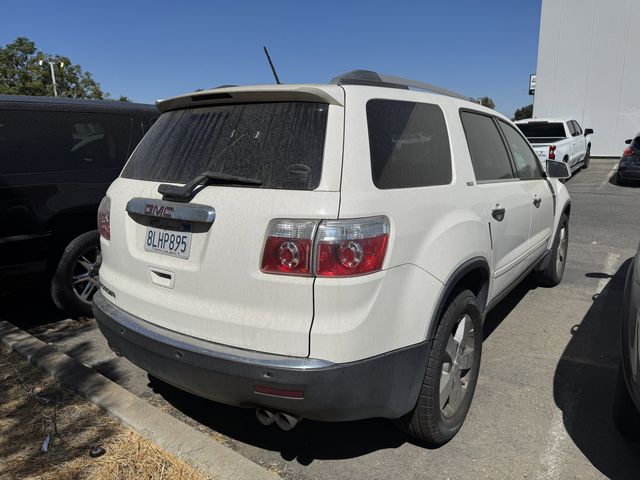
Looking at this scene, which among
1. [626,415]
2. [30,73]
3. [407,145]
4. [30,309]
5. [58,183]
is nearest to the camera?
[407,145]

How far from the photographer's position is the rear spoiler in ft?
7.23

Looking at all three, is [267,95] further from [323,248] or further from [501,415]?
[501,415]

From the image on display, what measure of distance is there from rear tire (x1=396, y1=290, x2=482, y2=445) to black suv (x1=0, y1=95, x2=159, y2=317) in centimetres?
303

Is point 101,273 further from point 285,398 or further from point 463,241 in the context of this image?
point 463,241

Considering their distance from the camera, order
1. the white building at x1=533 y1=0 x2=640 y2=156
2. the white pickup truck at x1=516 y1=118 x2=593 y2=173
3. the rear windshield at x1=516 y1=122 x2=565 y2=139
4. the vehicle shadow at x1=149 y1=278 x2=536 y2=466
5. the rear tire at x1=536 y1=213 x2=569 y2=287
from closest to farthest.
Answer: the vehicle shadow at x1=149 y1=278 x2=536 y2=466 < the rear tire at x1=536 y1=213 x2=569 y2=287 < the white pickup truck at x1=516 y1=118 x2=593 y2=173 < the rear windshield at x1=516 y1=122 x2=565 y2=139 < the white building at x1=533 y1=0 x2=640 y2=156

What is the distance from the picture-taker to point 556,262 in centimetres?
528

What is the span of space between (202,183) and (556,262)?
4273 millimetres

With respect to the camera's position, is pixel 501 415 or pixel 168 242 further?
pixel 501 415

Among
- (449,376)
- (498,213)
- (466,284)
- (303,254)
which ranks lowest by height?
(449,376)

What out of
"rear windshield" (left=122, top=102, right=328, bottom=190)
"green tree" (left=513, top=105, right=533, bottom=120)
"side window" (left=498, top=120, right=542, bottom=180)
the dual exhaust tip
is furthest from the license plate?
"green tree" (left=513, top=105, right=533, bottom=120)

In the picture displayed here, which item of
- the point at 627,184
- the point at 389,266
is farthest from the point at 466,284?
the point at 627,184

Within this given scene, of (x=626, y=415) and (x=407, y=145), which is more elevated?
(x=407, y=145)

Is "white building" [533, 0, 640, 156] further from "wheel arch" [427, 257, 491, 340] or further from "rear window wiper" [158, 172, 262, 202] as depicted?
"rear window wiper" [158, 172, 262, 202]

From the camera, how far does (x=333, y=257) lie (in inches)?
78.6
